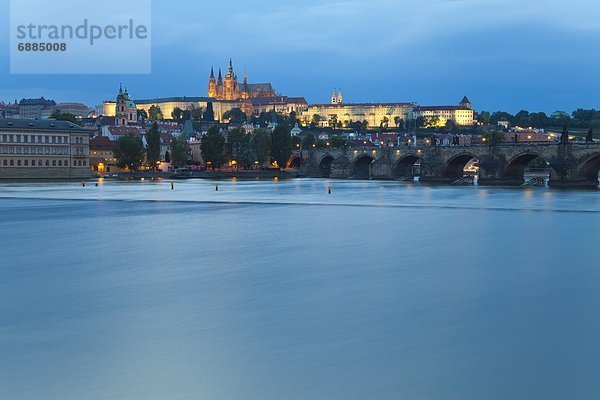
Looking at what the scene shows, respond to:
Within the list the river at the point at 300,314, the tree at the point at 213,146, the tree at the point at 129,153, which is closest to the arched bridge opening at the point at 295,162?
the tree at the point at 213,146

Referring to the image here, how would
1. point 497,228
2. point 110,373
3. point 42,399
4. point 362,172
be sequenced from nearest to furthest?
point 42,399 < point 110,373 < point 497,228 < point 362,172

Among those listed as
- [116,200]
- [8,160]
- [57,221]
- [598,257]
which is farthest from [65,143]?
[598,257]

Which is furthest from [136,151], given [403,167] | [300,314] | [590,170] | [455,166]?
[300,314]

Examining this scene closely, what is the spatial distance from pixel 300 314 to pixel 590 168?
55140mm

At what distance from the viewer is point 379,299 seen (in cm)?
1362

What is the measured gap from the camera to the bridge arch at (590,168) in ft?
192

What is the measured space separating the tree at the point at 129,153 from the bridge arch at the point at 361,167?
25.6 meters

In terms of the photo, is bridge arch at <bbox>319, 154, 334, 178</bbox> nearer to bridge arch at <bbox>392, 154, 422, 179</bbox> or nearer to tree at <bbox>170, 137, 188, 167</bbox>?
bridge arch at <bbox>392, 154, 422, 179</bbox>

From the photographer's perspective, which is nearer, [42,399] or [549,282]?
[42,399]

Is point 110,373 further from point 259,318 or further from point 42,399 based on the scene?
point 259,318

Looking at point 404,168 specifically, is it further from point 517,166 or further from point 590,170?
point 590,170

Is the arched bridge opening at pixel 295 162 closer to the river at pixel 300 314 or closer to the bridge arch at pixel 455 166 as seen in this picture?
the bridge arch at pixel 455 166

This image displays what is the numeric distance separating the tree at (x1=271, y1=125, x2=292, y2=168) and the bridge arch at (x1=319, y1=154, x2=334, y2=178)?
4.88 metres

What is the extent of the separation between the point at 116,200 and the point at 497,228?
25.2m
